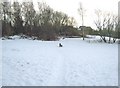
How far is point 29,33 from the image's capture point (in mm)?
48219

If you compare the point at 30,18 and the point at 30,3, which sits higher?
the point at 30,3

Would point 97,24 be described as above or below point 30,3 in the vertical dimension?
below

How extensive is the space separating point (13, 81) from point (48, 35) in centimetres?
3407

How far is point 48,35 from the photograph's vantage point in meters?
43.3

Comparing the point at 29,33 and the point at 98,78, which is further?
the point at 29,33

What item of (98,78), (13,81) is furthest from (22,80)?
(98,78)

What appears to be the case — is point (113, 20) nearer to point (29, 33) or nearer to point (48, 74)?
point (29, 33)

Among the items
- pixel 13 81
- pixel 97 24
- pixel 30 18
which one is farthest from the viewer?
pixel 30 18

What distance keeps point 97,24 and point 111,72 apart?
Answer: 3520 centimetres

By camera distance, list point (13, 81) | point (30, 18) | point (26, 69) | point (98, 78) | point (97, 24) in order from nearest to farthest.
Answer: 1. point (13, 81)
2. point (98, 78)
3. point (26, 69)
4. point (97, 24)
5. point (30, 18)

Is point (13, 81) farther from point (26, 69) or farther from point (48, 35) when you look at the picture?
point (48, 35)

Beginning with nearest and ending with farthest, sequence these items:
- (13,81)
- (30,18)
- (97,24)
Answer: (13,81) < (97,24) < (30,18)

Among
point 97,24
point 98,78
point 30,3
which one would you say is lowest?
point 98,78

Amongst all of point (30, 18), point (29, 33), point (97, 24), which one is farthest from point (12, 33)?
point (97, 24)
